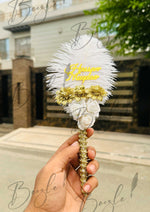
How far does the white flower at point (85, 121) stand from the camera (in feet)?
3.28

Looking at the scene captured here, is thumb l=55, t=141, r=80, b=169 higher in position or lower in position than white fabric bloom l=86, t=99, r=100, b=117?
lower

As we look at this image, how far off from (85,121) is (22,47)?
6285 mm

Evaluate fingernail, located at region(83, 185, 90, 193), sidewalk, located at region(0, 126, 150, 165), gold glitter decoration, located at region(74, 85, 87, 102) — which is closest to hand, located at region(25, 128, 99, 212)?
fingernail, located at region(83, 185, 90, 193)

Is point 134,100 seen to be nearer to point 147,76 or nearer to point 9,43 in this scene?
point 147,76

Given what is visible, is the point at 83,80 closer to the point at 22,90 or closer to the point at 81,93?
the point at 81,93

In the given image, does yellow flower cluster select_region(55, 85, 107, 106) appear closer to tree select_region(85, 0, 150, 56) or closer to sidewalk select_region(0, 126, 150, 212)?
sidewalk select_region(0, 126, 150, 212)

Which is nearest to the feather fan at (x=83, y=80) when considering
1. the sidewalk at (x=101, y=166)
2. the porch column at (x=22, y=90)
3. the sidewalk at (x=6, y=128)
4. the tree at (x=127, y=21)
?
the sidewalk at (x=101, y=166)

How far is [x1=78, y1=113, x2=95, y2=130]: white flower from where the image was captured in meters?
1.00

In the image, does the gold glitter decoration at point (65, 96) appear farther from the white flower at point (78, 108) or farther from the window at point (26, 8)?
the window at point (26, 8)

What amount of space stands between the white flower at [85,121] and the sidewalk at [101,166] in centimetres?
75

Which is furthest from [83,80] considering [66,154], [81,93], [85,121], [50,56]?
Answer: [50,56]

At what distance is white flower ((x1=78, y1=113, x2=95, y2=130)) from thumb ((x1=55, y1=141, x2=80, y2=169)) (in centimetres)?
15

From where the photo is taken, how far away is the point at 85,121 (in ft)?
3.28

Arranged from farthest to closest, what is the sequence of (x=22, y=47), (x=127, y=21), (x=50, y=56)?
(x=22, y=47), (x=50, y=56), (x=127, y=21)
